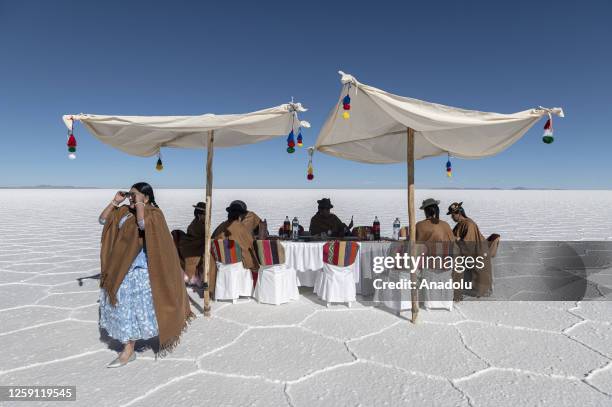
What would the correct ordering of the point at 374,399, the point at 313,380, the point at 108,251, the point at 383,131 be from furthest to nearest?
the point at 383,131
the point at 108,251
the point at 313,380
the point at 374,399

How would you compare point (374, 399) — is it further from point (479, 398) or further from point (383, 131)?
point (383, 131)

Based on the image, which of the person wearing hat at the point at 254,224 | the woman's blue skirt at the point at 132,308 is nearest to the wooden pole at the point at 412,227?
the person wearing hat at the point at 254,224

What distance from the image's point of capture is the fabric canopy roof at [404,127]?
11.1ft

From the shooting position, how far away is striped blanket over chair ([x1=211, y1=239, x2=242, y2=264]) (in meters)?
4.65

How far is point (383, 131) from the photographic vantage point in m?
5.00

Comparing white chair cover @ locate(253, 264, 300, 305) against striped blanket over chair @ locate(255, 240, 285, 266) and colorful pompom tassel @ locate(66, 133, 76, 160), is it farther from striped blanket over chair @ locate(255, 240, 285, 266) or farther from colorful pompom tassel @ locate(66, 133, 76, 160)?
colorful pompom tassel @ locate(66, 133, 76, 160)

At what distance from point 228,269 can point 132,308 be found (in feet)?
5.80

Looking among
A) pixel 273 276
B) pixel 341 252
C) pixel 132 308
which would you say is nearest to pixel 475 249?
pixel 341 252

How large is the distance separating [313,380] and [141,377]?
146 centimetres

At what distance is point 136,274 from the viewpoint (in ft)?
9.98

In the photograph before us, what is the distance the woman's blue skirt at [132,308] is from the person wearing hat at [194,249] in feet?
7.43

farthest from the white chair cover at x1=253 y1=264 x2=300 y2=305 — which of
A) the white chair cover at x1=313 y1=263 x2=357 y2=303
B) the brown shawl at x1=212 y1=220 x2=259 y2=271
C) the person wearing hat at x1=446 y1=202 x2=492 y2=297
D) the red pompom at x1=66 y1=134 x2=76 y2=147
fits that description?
the red pompom at x1=66 y1=134 x2=76 y2=147

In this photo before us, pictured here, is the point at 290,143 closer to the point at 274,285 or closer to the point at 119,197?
the point at 274,285

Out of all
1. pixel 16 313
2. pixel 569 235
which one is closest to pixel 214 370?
pixel 16 313
